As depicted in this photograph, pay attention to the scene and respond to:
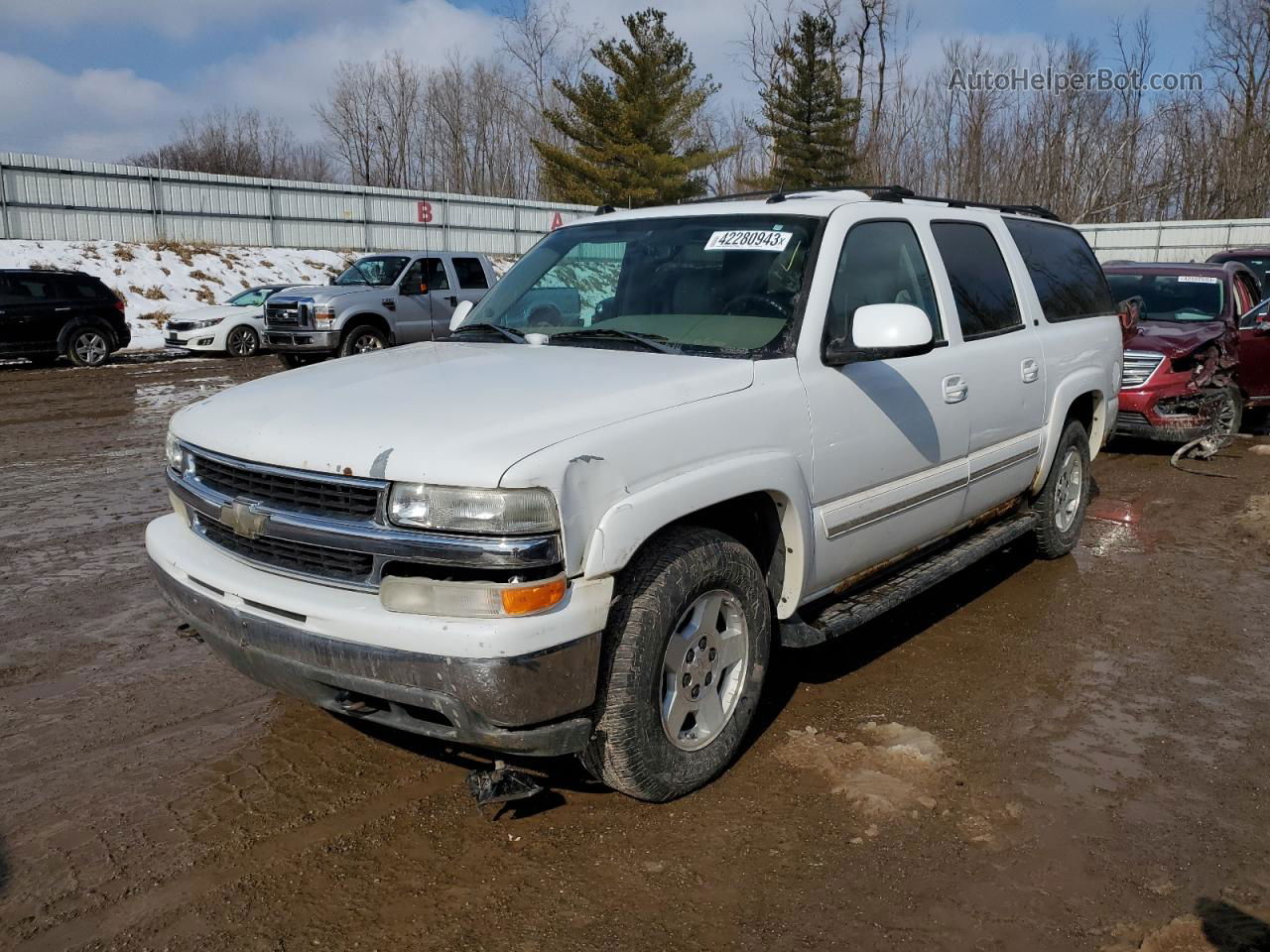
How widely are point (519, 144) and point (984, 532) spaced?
49.6 m

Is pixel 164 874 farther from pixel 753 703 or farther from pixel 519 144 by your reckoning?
pixel 519 144

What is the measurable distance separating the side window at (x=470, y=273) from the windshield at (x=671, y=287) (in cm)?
Answer: 1280

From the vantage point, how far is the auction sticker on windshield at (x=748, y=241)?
13.3 ft

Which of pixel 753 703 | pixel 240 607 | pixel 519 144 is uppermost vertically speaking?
pixel 519 144

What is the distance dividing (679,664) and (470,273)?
48.9 ft

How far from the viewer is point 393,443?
2.88 meters

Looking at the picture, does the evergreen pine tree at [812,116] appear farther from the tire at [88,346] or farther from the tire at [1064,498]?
the tire at [1064,498]

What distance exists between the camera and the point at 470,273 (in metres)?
17.4

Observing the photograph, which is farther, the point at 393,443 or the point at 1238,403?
the point at 1238,403

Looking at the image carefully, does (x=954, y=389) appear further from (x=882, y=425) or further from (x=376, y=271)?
(x=376, y=271)

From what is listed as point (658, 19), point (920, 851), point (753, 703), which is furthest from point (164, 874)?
point (658, 19)

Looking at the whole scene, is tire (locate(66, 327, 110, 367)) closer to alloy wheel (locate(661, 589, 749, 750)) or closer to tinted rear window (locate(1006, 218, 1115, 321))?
tinted rear window (locate(1006, 218, 1115, 321))

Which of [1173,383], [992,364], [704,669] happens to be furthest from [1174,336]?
[704,669]

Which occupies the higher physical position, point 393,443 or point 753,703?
point 393,443
